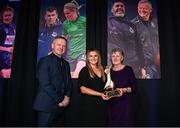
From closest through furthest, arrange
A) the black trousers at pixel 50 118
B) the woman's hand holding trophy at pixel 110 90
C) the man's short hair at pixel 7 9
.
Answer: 1. the black trousers at pixel 50 118
2. the woman's hand holding trophy at pixel 110 90
3. the man's short hair at pixel 7 9

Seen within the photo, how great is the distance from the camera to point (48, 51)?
3436 millimetres

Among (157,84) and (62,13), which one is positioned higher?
(62,13)

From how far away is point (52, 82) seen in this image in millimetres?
3150

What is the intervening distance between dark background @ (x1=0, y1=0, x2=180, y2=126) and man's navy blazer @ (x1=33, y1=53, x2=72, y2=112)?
0.65 ft

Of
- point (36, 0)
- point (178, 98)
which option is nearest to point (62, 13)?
point (36, 0)

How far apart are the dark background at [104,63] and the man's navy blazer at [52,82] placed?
0.65 ft

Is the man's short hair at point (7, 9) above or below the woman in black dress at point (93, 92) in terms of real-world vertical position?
above

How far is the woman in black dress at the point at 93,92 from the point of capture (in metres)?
3.08

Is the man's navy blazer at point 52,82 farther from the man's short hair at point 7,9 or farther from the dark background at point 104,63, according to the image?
the man's short hair at point 7,9

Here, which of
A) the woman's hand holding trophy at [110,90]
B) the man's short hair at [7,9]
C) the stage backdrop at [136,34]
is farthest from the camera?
the man's short hair at [7,9]

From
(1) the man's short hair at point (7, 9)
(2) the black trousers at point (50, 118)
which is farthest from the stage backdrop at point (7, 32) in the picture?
(2) the black trousers at point (50, 118)

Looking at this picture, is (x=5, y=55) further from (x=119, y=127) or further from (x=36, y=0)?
(x=119, y=127)

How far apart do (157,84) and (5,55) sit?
214cm

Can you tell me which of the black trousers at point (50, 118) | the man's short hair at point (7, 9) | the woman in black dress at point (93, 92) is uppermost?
the man's short hair at point (7, 9)
